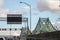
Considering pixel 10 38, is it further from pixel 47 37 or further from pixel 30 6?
pixel 30 6

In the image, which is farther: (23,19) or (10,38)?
(10,38)

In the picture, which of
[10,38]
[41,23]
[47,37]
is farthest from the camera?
[41,23]

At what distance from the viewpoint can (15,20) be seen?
46.5 meters

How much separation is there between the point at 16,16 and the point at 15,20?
805 mm

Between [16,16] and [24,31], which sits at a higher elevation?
[16,16]

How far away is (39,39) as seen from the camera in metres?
69.6

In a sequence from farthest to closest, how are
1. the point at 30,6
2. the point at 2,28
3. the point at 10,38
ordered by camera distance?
the point at 10,38 → the point at 2,28 → the point at 30,6

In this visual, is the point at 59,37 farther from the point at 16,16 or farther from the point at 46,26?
the point at 46,26

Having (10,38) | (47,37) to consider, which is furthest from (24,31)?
(47,37)

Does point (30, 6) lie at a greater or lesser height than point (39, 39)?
greater

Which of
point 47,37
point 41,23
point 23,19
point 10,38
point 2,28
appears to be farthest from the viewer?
point 41,23

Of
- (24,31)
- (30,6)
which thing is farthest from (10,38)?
(30,6)

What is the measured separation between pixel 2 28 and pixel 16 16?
22474 mm

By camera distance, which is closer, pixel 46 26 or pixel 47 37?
pixel 47 37
